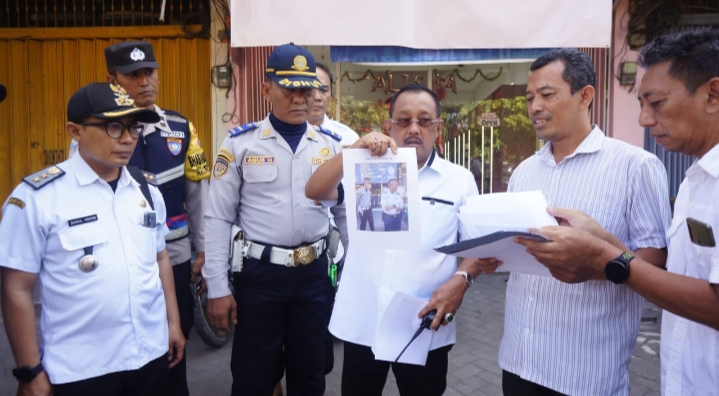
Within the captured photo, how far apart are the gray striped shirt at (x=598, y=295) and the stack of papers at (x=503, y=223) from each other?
30 centimetres

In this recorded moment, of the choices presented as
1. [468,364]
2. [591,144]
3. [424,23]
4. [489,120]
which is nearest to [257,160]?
[591,144]

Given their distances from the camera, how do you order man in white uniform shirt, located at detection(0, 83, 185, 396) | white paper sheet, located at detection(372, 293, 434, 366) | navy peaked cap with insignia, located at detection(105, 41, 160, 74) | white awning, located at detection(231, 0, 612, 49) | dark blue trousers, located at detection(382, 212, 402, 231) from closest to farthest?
dark blue trousers, located at detection(382, 212, 402, 231) → man in white uniform shirt, located at detection(0, 83, 185, 396) → white paper sheet, located at detection(372, 293, 434, 366) → navy peaked cap with insignia, located at detection(105, 41, 160, 74) → white awning, located at detection(231, 0, 612, 49)

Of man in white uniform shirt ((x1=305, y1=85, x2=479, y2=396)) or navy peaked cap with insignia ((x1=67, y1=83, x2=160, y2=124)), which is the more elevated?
navy peaked cap with insignia ((x1=67, y1=83, x2=160, y2=124))

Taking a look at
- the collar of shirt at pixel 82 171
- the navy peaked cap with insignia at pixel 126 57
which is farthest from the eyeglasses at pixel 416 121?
the navy peaked cap with insignia at pixel 126 57

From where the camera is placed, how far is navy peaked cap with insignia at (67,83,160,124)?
196 cm

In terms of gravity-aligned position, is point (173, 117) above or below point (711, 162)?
above

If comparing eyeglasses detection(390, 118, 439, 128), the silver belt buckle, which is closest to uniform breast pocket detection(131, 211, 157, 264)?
the silver belt buckle

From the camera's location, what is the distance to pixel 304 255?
256 centimetres

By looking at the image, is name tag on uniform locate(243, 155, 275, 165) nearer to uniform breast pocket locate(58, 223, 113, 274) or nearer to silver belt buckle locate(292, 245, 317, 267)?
silver belt buckle locate(292, 245, 317, 267)

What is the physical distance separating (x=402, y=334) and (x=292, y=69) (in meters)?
1.51

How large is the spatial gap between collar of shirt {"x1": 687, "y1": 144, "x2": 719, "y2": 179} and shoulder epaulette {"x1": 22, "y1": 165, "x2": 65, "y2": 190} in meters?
2.27

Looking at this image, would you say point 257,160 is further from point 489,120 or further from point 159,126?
point 489,120

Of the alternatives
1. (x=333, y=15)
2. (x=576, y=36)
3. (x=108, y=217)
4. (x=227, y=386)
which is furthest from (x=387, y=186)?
(x=576, y=36)

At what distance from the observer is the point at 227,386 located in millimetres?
3646
